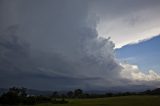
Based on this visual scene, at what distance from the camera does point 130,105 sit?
139125 millimetres

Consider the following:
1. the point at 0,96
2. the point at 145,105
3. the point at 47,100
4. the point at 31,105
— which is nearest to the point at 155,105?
the point at 145,105

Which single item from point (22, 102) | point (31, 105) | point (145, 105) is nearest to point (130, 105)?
point (145, 105)

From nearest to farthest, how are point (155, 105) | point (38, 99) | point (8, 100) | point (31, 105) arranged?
point (155, 105) < point (31, 105) < point (8, 100) < point (38, 99)

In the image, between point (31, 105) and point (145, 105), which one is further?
point (31, 105)

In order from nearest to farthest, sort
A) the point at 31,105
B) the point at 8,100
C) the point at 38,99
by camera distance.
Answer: the point at 31,105, the point at 8,100, the point at 38,99

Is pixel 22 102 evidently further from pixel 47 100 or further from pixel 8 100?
pixel 47 100

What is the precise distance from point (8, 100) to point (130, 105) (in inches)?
2865

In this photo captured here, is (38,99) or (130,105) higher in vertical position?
(38,99)

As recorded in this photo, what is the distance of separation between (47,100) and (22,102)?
2009 centimetres

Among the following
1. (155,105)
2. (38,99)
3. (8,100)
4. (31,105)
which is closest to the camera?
(155,105)

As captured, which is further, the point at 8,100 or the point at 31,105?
the point at 8,100

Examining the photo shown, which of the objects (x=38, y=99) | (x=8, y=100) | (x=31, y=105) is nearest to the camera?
(x=31, y=105)

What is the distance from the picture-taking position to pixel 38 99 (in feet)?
619

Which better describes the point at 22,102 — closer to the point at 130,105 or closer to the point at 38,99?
the point at 38,99
